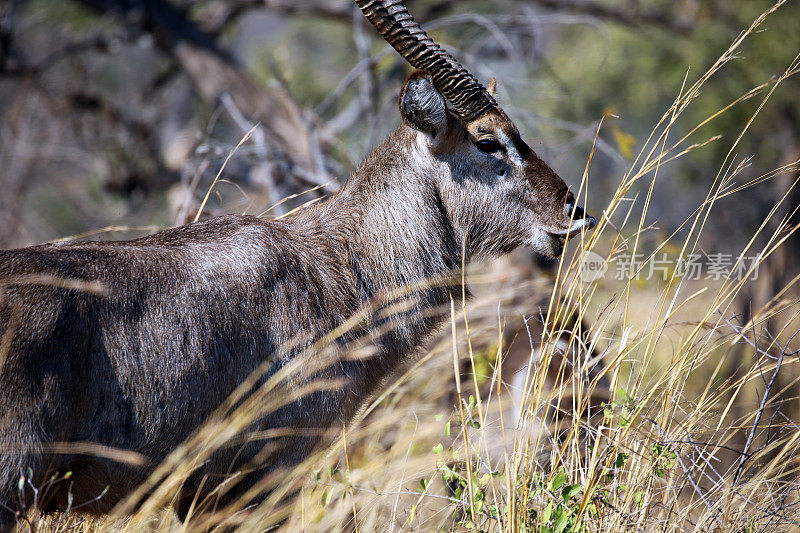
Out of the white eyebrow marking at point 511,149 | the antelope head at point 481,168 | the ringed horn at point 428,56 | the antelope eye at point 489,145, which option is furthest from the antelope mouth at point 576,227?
the ringed horn at point 428,56

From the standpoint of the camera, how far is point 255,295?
3080 mm

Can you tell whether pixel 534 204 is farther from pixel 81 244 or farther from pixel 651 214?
pixel 651 214

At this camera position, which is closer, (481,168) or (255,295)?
(255,295)

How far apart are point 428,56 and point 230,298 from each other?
1.45 metres

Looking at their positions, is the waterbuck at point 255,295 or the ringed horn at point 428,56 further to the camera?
the ringed horn at point 428,56

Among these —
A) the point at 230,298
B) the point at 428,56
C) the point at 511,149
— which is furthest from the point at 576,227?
the point at 230,298

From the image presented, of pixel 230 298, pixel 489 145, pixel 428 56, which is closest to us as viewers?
pixel 230 298

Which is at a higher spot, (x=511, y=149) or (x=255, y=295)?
(x=511, y=149)

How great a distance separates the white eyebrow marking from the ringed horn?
0.46ft

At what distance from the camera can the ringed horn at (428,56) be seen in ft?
11.0

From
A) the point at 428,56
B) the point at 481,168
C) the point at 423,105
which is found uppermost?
the point at 428,56

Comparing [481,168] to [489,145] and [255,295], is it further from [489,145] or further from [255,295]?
[255,295]

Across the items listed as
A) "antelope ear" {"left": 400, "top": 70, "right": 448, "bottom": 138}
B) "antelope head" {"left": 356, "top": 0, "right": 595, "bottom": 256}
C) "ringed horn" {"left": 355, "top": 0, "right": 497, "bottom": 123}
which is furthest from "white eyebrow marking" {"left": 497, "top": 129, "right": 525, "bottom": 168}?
"antelope ear" {"left": 400, "top": 70, "right": 448, "bottom": 138}

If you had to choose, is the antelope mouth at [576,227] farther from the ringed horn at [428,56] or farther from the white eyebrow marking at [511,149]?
the ringed horn at [428,56]
